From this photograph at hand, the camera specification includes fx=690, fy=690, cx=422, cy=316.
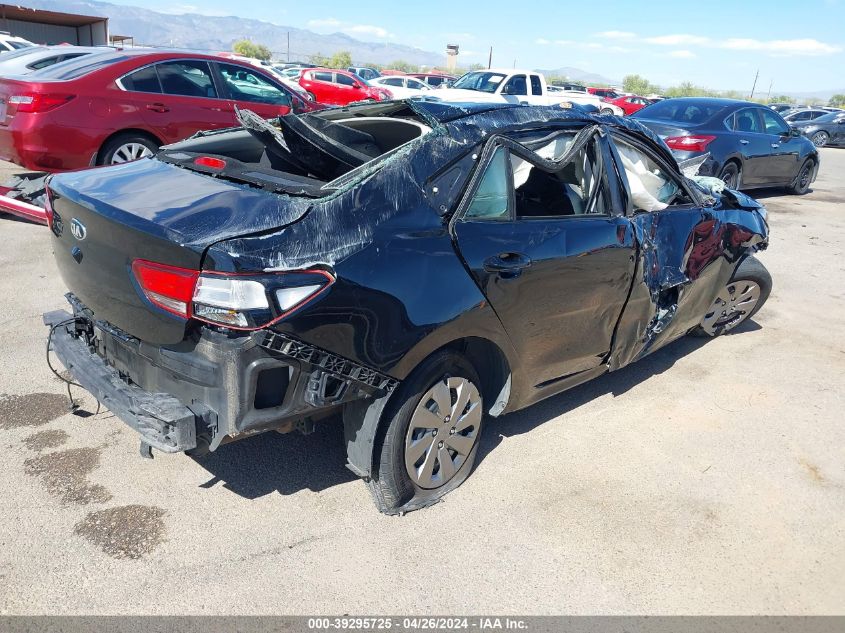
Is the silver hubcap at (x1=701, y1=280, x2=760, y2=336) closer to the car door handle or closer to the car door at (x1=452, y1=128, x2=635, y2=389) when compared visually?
the car door at (x1=452, y1=128, x2=635, y2=389)

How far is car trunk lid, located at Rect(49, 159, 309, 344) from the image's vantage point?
2486 mm

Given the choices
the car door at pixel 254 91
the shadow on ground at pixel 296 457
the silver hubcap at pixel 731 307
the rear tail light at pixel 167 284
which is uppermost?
the car door at pixel 254 91

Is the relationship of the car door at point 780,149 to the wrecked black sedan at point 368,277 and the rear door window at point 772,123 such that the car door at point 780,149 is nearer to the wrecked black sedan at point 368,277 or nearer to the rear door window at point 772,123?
the rear door window at point 772,123

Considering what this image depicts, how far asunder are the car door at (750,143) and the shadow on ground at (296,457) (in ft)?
27.3

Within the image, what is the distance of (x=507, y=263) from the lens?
3.08m

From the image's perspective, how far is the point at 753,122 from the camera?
37.0ft

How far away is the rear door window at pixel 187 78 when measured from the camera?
7762mm

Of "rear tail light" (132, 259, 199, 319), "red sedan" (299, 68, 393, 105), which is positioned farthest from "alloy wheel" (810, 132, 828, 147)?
"rear tail light" (132, 259, 199, 319)

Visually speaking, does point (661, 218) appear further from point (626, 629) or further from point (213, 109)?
point (213, 109)

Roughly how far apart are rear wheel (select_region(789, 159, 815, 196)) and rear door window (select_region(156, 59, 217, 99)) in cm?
1056

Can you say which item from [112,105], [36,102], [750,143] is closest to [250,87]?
[112,105]

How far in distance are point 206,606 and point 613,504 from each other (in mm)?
1911

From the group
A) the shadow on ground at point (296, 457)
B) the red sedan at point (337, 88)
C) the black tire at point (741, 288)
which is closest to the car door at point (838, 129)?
the red sedan at point (337, 88)

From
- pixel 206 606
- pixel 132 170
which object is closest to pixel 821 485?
pixel 206 606
